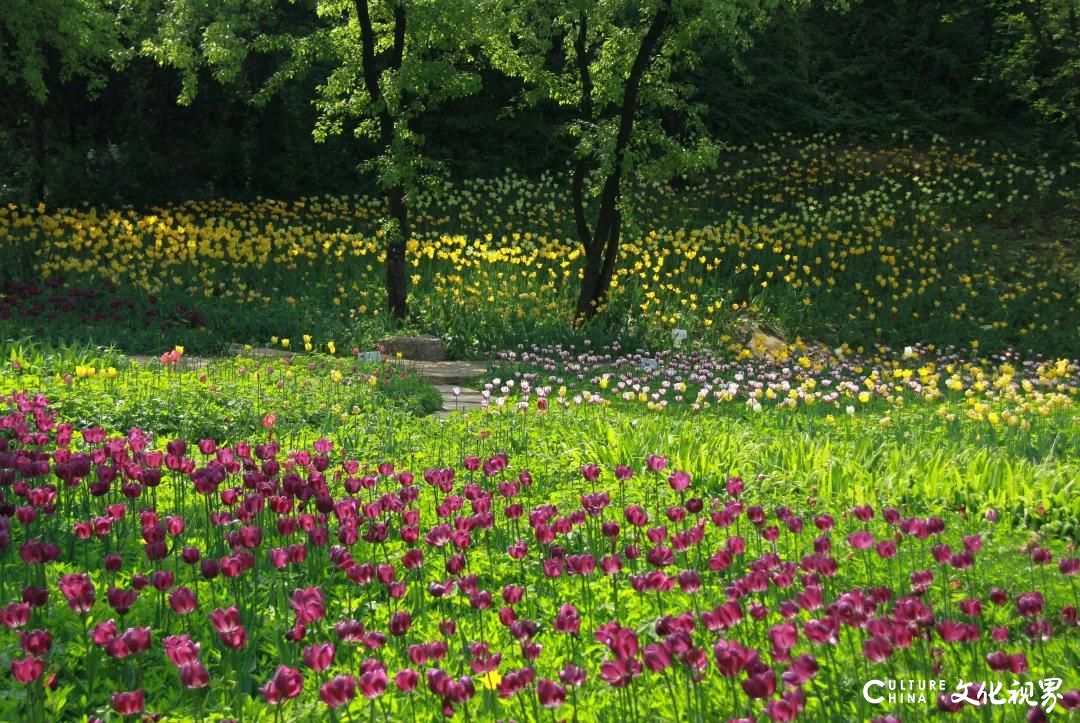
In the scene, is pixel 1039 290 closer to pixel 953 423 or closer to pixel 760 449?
pixel 953 423

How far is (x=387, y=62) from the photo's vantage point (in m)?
15.4

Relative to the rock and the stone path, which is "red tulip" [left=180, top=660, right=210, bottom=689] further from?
the rock

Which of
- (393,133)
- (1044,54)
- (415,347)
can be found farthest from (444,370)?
(1044,54)

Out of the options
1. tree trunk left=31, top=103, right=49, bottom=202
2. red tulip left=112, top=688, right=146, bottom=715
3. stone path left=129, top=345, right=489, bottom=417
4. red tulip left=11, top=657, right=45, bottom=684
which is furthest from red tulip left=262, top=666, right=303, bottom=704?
tree trunk left=31, top=103, right=49, bottom=202

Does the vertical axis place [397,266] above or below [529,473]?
above

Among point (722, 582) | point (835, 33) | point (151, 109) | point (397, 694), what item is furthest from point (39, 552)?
point (835, 33)

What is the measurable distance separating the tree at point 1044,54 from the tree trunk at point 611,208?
11.4 meters

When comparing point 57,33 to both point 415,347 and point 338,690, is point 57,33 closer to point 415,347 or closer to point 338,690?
point 415,347

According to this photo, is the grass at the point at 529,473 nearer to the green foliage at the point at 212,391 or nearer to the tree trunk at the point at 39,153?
the green foliage at the point at 212,391

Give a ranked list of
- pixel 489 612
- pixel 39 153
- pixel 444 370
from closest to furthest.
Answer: pixel 489 612, pixel 444 370, pixel 39 153

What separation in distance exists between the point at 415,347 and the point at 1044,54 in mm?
20165

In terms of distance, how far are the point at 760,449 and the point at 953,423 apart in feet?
8.85

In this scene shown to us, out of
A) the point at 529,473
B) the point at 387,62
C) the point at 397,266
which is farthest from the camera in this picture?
the point at 387,62

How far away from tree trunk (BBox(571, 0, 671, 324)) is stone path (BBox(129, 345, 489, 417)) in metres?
2.65
